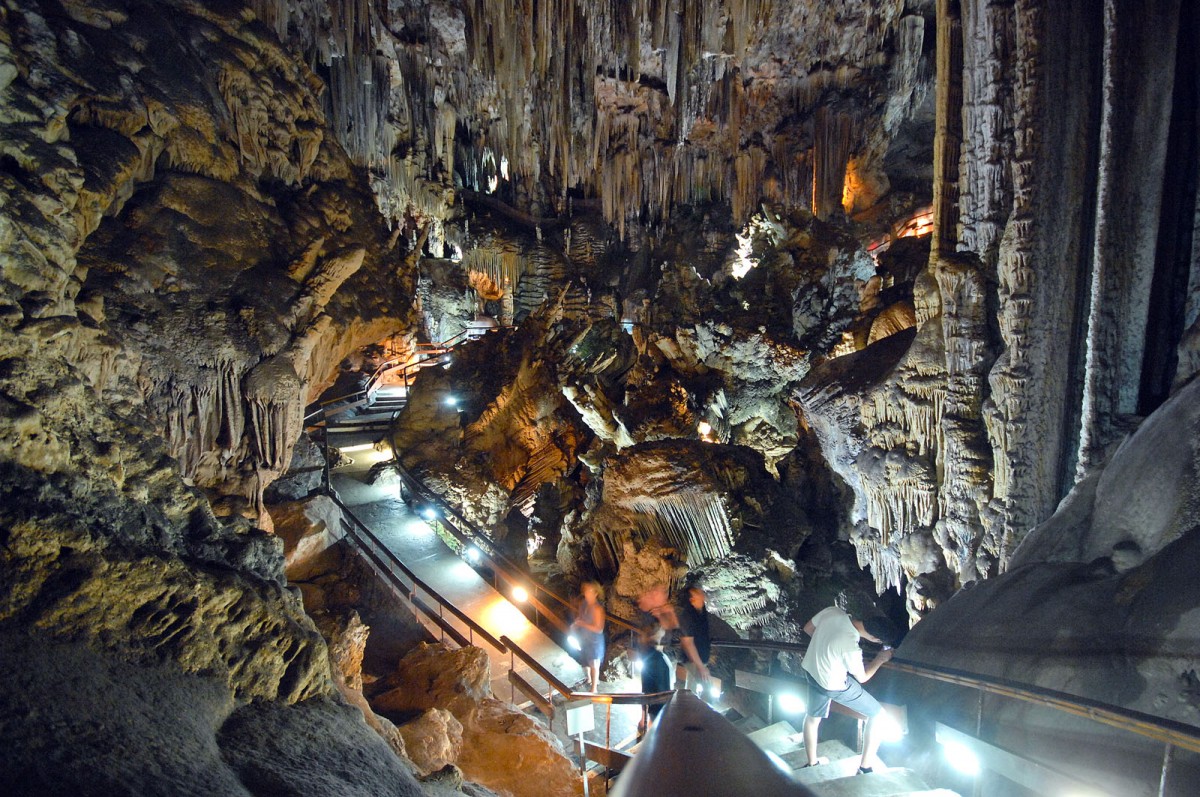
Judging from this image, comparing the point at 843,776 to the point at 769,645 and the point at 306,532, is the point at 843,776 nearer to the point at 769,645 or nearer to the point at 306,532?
the point at 769,645

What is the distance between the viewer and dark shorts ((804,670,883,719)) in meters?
3.45

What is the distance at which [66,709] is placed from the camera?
5.69 feet

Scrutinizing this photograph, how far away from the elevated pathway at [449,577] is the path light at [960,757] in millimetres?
3971

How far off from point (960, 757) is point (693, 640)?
1672 millimetres

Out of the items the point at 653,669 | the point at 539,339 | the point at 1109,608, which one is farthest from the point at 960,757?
the point at 539,339

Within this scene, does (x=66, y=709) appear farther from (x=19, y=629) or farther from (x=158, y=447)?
(x=158, y=447)

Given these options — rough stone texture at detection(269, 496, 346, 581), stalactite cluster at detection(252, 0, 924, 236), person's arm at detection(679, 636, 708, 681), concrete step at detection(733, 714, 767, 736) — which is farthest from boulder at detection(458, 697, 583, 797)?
stalactite cluster at detection(252, 0, 924, 236)

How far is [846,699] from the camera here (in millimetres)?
3457

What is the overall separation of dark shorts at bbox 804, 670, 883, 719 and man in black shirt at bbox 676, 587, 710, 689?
763 mm

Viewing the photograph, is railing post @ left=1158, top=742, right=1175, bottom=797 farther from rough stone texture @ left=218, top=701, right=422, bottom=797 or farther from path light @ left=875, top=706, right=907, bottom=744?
rough stone texture @ left=218, top=701, right=422, bottom=797

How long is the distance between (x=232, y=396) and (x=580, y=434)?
9662 mm

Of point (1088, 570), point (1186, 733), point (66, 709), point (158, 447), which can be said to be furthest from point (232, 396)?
point (1088, 570)

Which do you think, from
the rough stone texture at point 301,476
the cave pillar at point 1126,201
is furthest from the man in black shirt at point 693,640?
the rough stone texture at point 301,476

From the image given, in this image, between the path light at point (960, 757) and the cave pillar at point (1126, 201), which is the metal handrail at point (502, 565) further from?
the cave pillar at point (1126, 201)
